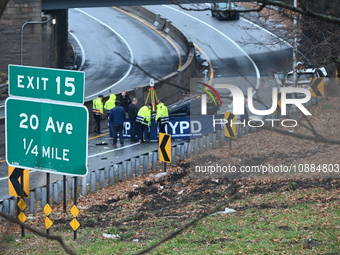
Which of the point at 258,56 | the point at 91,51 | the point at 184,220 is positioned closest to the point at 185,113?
the point at 184,220

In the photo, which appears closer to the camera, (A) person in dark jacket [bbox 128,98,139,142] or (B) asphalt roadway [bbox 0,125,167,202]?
(B) asphalt roadway [bbox 0,125,167,202]

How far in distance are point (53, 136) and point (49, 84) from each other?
40.4 inches

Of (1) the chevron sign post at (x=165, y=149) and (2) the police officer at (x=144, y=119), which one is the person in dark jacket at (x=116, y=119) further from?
(1) the chevron sign post at (x=165, y=149)

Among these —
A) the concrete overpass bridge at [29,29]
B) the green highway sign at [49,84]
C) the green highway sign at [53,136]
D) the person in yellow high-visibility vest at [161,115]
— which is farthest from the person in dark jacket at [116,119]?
the concrete overpass bridge at [29,29]

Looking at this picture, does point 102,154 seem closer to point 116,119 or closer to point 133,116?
point 116,119

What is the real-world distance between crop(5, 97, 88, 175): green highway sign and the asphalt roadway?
29.3 ft

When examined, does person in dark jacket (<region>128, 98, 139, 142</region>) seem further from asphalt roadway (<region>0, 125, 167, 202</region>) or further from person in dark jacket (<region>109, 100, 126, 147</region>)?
person in dark jacket (<region>109, 100, 126, 147</region>)

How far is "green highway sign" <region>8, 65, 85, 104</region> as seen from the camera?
1276 cm

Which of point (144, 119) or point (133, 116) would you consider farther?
point (133, 116)

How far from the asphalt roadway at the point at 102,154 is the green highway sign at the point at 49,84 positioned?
884 cm

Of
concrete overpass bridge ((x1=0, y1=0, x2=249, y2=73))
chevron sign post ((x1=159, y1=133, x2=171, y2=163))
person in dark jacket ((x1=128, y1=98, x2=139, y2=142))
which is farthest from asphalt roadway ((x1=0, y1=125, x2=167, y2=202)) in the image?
concrete overpass bridge ((x1=0, y1=0, x2=249, y2=73))

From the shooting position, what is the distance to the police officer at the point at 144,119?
89.6 feet

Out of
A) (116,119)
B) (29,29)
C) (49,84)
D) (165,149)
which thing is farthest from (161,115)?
(29,29)

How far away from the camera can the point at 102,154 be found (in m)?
26.5
